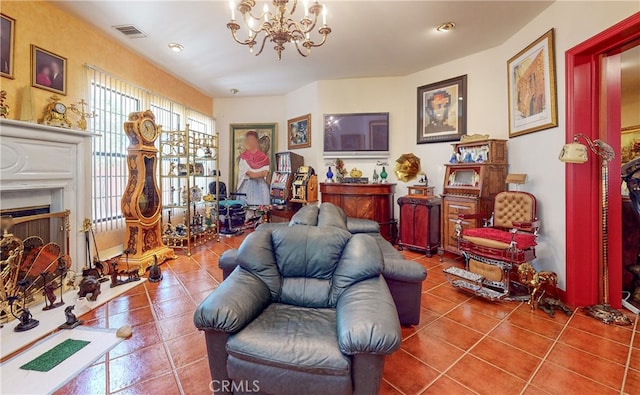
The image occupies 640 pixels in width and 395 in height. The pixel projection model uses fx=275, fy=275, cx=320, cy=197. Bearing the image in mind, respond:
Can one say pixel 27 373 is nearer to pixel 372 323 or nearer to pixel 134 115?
pixel 372 323

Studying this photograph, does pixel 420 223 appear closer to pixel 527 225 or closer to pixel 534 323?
pixel 527 225

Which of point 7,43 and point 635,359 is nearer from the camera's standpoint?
point 635,359

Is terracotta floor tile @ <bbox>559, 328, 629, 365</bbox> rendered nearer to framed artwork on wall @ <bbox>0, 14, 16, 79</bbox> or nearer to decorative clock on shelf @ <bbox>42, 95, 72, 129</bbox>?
decorative clock on shelf @ <bbox>42, 95, 72, 129</bbox>

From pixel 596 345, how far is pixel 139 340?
3544 mm

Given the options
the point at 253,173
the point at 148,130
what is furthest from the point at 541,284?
the point at 253,173

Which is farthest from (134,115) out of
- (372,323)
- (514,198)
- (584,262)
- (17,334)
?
(584,262)

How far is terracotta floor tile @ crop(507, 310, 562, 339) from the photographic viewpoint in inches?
90.3

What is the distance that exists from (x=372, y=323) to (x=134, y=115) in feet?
13.2

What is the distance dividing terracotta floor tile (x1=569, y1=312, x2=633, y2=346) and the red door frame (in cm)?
29

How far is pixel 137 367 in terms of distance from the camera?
185 centimetres

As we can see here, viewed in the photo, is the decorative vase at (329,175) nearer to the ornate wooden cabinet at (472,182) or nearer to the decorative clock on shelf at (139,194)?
the ornate wooden cabinet at (472,182)

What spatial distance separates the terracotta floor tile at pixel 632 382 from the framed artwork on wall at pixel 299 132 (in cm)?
518

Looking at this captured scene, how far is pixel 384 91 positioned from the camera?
210 inches

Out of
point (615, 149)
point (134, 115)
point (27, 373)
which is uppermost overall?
point (134, 115)
